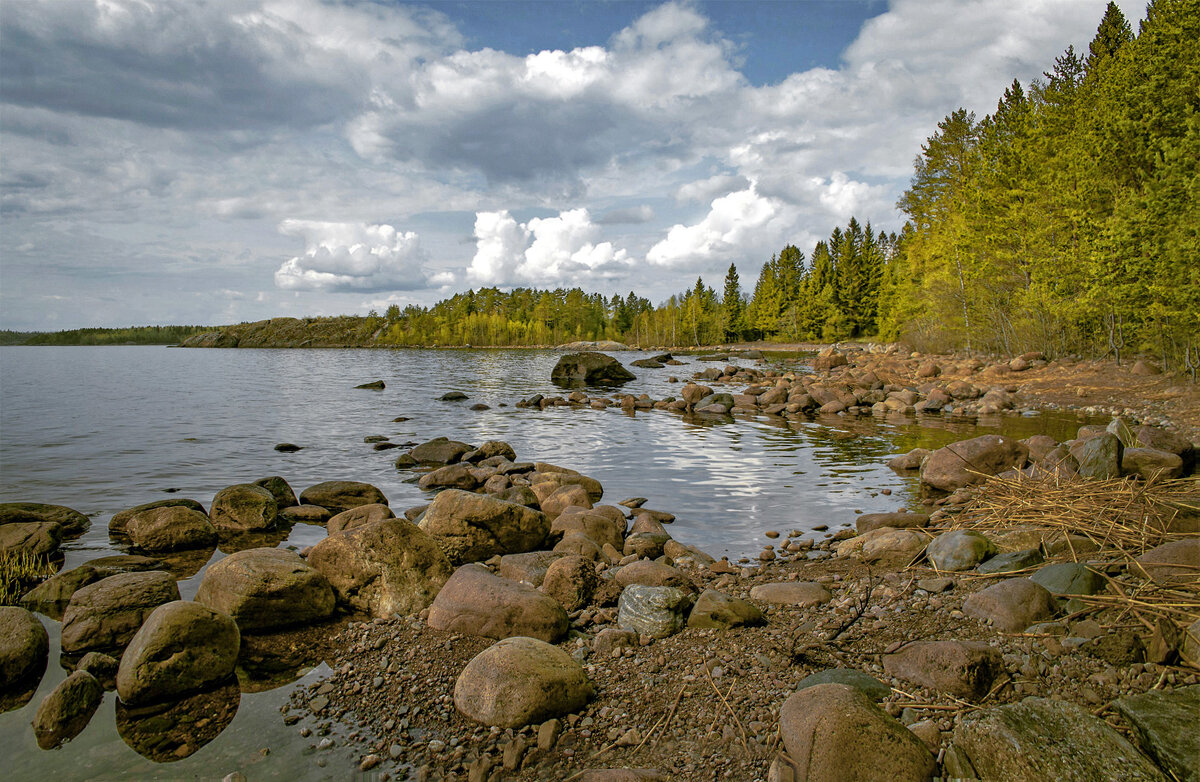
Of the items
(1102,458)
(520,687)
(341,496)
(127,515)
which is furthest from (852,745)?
(127,515)

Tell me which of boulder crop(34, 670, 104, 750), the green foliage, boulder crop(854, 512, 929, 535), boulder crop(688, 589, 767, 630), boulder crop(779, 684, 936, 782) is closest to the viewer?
boulder crop(779, 684, 936, 782)

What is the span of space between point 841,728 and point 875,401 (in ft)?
90.4

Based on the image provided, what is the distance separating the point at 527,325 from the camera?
147 metres

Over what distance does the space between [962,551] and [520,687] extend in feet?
16.3

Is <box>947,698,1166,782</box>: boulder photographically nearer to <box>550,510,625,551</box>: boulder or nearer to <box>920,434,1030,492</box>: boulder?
<box>550,510,625,551</box>: boulder

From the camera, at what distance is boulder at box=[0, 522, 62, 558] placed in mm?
8820

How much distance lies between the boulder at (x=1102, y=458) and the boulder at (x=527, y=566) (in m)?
7.83

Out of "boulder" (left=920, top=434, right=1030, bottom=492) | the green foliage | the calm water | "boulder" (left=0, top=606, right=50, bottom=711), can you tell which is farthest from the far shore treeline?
"boulder" (left=0, top=606, right=50, bottom=711)

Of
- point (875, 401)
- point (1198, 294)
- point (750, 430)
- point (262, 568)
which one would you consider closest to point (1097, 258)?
point (1198, 294)

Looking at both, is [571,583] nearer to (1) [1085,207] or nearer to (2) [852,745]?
(2) [852,745]

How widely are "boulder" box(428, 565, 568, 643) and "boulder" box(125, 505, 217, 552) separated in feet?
19.6

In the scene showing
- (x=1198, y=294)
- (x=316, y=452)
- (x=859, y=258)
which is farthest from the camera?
(x=859, y=258)

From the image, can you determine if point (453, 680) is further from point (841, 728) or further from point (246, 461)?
point (246, 461)

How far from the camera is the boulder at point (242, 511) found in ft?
34.8
